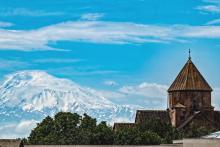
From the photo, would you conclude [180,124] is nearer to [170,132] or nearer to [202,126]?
[202,126]

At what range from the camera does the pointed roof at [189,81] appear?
144 metres

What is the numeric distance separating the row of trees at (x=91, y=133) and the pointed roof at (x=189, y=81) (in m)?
14.1

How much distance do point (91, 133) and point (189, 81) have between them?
33.7 meters

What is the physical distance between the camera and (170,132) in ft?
409

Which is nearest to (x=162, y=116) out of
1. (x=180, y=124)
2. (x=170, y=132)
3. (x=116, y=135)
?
(x=180, y=124)

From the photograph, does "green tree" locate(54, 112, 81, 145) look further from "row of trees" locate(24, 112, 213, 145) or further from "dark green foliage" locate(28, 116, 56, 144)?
"dark green foliage" locate(28, 116, 56, 144)

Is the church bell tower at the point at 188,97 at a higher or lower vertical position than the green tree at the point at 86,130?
higher

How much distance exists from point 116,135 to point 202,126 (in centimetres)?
2961

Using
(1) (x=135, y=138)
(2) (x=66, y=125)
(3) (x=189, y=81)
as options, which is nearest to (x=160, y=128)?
(2) (x=66, y=125)

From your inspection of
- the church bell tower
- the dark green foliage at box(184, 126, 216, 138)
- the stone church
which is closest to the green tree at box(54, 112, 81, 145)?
the dark green foliage at box(184, 126, 216, 138)

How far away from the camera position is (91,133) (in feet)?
374

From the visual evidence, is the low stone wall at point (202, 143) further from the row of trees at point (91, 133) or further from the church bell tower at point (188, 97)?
the church bell tower at point (188, 97)

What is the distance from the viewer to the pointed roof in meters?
144

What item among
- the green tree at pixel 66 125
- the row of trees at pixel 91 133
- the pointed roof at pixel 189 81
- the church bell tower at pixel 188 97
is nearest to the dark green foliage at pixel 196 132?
the row of trees at pixel 91 133
